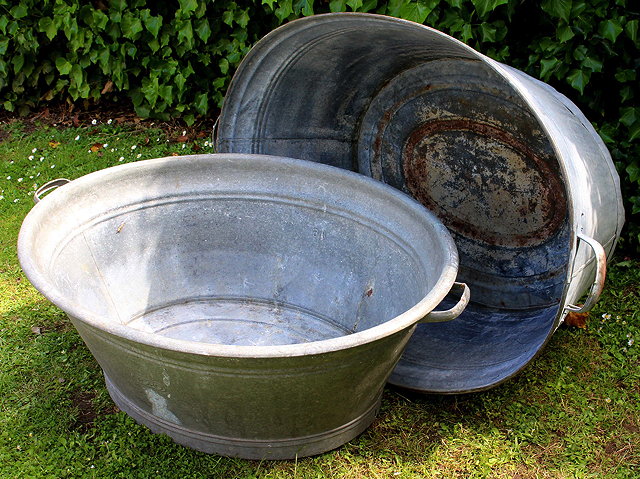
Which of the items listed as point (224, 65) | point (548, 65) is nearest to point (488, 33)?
point (548, 65)

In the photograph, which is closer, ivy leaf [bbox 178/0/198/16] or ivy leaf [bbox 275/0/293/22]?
ivy leaf [bbox 275/0/293/22]

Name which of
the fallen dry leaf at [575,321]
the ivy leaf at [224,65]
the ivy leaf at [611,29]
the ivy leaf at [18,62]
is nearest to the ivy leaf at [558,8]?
the ivy leaf at [611,29]

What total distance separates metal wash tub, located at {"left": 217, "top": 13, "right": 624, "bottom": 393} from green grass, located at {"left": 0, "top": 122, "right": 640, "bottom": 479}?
19 cm

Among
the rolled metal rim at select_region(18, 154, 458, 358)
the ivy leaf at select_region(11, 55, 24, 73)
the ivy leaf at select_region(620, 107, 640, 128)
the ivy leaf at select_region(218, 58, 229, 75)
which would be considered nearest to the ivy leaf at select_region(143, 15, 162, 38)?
the ivy leaf at select_region(218, 58, 229, 75)

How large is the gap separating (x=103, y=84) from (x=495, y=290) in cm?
Answer: 339

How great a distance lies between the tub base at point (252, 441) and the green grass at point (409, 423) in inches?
1.5

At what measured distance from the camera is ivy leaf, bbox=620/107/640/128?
364 centimetres

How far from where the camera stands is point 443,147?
3553 millimetres

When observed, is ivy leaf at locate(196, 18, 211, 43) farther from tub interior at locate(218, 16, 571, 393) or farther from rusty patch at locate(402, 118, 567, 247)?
rusty patch at locate(402, 118, 567, 247)

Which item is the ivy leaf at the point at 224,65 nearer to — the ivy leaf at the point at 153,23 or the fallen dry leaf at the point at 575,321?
the ivy leaf at the point at 153,23

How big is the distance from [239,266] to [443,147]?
115cm

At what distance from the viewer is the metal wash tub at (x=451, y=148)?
122 inches

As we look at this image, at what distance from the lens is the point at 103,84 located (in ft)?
17.8

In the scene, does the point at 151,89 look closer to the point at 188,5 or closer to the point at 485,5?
the point at 188,5
